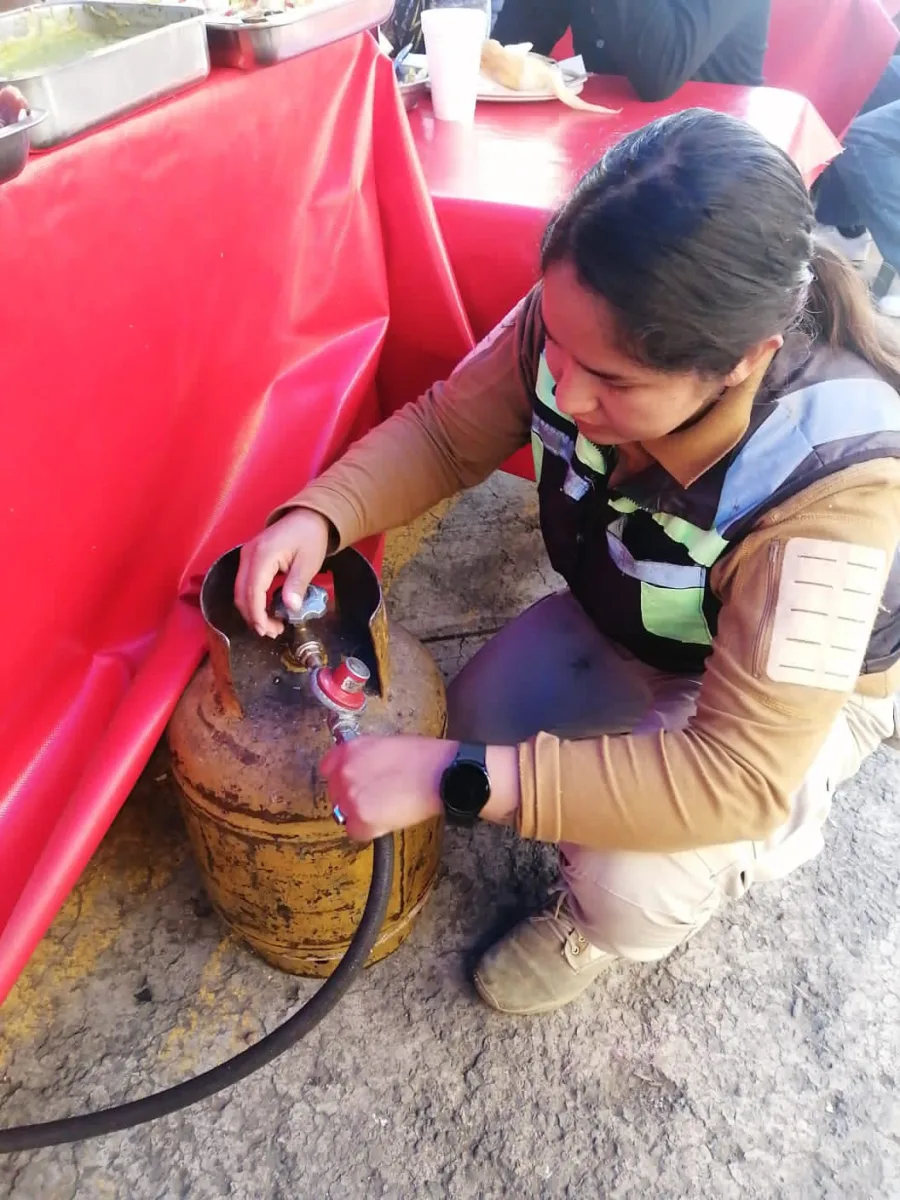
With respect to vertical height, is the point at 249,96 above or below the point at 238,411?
above

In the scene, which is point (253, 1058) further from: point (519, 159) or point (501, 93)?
point (501, 93)

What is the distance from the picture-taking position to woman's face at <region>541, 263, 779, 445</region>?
77cm

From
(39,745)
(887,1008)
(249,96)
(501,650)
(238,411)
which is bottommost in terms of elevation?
(887,1008)

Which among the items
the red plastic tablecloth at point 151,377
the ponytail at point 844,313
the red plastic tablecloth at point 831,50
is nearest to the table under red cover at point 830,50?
the red plastic tablecloth at point 831,50

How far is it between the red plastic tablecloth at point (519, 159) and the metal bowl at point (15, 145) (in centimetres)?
75

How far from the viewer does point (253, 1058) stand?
0.88 metres

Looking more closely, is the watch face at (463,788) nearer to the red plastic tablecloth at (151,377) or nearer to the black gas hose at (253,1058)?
the black gas hose at (253,1058)

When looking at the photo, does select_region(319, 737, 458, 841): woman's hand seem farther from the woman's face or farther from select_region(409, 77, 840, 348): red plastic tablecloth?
select_region(409, 77, 840, 348): red plastic tablecloth

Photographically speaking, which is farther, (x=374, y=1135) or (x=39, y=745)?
(x=374, y=1135)

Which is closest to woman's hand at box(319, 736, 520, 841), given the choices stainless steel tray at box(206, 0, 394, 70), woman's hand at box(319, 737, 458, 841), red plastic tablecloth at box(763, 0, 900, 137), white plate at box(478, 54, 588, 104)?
woman's hand at box(319, 737, 458, 841)

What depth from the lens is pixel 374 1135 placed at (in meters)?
1.10

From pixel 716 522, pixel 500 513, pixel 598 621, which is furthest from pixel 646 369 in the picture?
pixel 500 513

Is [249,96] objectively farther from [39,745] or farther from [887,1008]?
[887,1008]

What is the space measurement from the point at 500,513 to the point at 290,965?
3.80 feet
